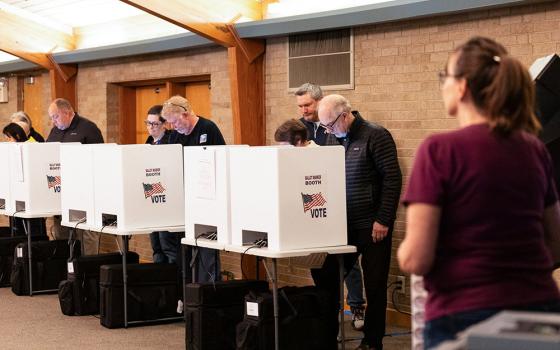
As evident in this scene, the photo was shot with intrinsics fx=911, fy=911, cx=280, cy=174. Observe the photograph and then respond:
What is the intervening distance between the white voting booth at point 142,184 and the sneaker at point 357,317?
1321 mm

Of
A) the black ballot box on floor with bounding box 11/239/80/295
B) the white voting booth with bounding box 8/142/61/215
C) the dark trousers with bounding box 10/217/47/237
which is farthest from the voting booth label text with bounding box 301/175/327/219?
the dark trousers with bounding box 10/217/47/237

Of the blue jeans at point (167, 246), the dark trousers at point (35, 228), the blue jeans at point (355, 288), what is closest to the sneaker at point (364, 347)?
the blue jeans at point (355, 288)

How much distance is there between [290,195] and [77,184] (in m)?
2.43

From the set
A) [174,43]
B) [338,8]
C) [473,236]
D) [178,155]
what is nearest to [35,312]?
[178,155]

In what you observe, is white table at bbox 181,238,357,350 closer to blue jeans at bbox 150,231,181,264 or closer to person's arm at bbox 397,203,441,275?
blue jeans at bbox 150,231,181,264

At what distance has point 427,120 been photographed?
598 centimetres

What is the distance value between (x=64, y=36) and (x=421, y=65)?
18.2 feet

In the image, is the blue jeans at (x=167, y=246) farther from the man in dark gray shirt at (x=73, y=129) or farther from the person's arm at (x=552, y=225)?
the person's arm at (x=552, y=225)

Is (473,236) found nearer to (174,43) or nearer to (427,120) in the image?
(427,120)

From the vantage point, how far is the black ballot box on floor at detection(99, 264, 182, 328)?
20.6 ft

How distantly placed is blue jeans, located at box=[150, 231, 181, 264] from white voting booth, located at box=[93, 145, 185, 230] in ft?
1.88

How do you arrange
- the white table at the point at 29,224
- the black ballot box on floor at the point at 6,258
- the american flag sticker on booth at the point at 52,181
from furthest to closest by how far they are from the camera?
the black ballot box on floor at the point at 6,258 < the american flag sticker on booth at the point at 52,181 < the white table at the point at 29,224

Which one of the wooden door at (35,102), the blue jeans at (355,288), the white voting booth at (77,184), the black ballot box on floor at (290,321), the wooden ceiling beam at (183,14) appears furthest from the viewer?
the wooden door at (35,102)

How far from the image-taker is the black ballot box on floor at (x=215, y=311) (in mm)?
5312
